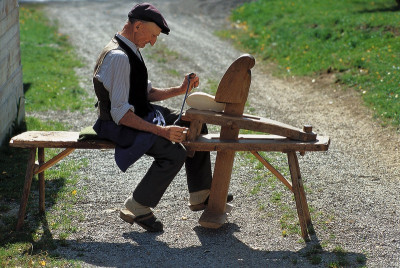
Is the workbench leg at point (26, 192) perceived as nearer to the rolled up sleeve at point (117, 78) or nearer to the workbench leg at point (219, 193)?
the rolled up sleeve at point (117, 78)

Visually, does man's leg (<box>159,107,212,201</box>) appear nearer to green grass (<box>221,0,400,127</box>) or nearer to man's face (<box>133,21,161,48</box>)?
man's face (<box>133,21,161,48</box>)

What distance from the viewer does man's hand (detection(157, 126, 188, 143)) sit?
15.7 ft

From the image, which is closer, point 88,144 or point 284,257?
point 284,257

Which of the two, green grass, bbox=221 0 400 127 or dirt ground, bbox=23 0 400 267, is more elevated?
green grass, bbox=221 0 400 127

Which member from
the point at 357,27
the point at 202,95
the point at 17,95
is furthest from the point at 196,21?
the point at 202,95

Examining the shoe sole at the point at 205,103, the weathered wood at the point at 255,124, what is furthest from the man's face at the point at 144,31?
the weathered wood at the point at 255,124

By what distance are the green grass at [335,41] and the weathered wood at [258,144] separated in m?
3.70

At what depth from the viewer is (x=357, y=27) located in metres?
13.0

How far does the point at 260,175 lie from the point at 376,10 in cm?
988

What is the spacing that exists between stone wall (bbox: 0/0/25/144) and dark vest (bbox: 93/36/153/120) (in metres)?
2.86

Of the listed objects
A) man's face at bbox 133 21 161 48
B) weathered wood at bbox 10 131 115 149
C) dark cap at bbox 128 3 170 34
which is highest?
dark cap at bbox 128 3 170 34

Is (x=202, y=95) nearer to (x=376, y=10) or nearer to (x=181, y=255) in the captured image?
(x=181, y=255)

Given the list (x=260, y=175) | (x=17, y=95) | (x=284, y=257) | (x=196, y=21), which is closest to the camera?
(x=284, y=257)

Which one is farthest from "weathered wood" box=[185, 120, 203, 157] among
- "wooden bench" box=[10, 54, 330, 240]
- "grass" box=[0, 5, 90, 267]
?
"grass" box=[0, 5, 90, 267]
